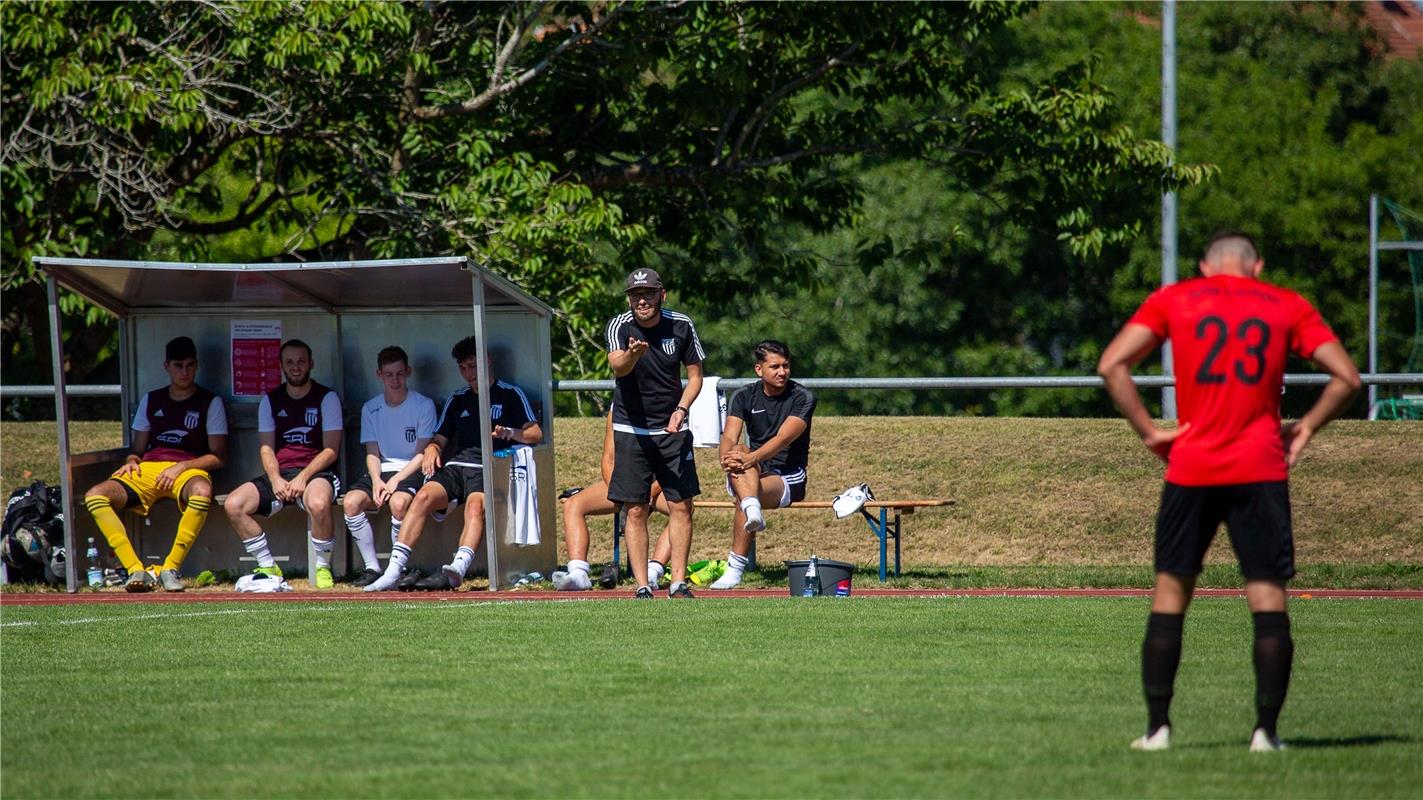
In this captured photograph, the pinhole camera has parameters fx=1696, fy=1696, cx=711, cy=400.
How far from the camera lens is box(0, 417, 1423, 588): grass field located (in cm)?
1591

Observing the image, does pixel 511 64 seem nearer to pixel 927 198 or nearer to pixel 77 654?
pixel 77 654

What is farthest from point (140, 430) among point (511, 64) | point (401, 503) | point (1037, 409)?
point (1037, 409)

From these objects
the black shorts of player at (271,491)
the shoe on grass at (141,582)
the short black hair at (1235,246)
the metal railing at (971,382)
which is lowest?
the shoe on grass at (141,582)

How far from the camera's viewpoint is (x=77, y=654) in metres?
8.65

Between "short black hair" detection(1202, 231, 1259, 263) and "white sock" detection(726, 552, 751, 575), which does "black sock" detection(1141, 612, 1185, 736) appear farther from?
"white sock" detection(726, 552, 751, 575)

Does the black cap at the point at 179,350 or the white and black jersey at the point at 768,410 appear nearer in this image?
the white and black jersey at the point at 768,410

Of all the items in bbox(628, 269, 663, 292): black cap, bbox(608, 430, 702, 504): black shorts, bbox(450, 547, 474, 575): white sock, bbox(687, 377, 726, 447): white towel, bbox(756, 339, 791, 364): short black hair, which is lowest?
bbox(450, 547, 474, 575): white sock

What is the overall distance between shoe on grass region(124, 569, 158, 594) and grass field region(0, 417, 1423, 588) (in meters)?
4.48

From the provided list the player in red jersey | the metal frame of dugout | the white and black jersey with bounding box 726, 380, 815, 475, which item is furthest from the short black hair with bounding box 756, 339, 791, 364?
the player in red jersey

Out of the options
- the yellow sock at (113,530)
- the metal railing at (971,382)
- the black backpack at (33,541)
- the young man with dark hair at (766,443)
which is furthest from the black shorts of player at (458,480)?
the black backpack at (33,541)

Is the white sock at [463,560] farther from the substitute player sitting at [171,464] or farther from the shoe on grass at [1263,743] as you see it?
the shoe on grass at [1263,743]

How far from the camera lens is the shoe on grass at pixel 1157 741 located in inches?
231

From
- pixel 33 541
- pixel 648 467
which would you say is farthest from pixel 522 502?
pixel 33 541

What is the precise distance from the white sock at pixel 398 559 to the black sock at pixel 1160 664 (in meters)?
7.84
